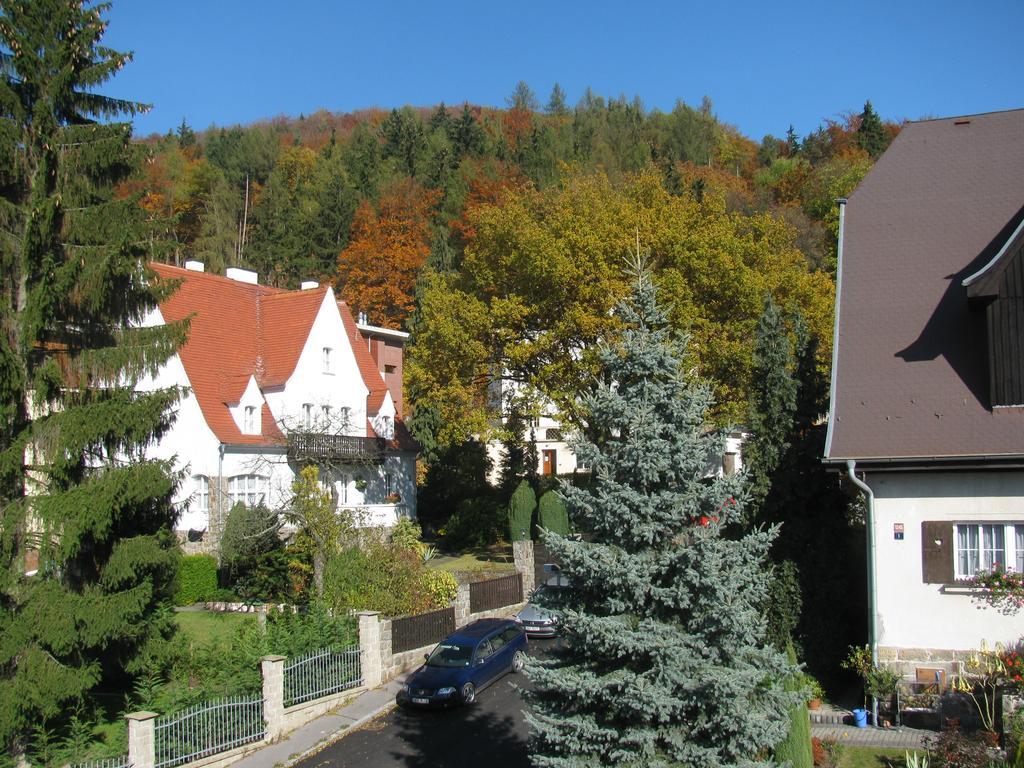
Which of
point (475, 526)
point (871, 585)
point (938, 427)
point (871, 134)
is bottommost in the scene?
point (475, 526)

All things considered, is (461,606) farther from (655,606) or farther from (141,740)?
(655,606)

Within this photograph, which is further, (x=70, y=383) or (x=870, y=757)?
(x=70, y=383)

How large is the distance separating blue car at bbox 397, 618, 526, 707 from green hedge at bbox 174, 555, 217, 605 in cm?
1035

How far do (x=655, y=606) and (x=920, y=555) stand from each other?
23.2 ft

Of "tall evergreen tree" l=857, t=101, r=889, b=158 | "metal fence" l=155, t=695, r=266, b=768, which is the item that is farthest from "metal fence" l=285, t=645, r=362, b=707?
"tall evergreen tree" l=857, t=101, r=889, b=158

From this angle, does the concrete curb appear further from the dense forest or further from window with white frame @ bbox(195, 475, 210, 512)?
window with white frame @ bbox(195, 475, 210, 512)

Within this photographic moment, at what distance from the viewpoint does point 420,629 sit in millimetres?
21453

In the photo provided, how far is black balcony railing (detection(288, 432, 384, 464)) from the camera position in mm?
31453

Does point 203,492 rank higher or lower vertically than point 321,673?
higher

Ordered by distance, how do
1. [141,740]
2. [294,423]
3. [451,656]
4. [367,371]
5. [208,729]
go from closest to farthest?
[141,740] < [208,729] < [451,656] < [294,423] < [367,371]

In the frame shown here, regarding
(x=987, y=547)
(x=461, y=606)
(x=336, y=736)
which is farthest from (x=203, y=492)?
(x=987, y=547)

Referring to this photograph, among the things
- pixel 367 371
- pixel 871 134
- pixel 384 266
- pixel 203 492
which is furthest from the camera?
pixel 871 134

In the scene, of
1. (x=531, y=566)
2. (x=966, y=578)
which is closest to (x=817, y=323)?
(x=531, y=566)

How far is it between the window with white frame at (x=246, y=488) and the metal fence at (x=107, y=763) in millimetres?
16627
